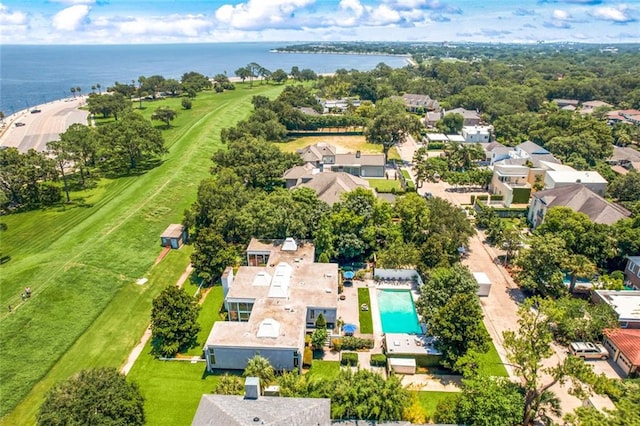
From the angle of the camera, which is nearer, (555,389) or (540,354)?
(540,354)

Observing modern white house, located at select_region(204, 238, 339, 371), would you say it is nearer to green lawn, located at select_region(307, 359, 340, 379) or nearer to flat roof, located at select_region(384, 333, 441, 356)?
green lawn, located at select_region(307, 359, 340, 379)

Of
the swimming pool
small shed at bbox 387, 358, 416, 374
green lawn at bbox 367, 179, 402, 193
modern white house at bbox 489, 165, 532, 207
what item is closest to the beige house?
green lawn at bbox 367, 179, 402, 193

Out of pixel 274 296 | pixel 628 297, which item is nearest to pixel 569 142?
pixel 628 297

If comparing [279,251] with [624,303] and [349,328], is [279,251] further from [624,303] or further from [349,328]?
[624,303]

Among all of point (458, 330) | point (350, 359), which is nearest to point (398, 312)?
point (350, 359)

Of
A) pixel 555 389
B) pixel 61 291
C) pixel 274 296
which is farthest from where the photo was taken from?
pixel 61 291

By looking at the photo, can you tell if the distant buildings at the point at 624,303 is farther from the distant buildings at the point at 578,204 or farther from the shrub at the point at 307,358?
the shrub at the point at 307,358

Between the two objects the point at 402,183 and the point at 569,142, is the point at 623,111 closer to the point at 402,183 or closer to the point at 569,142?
the point at 569,142
